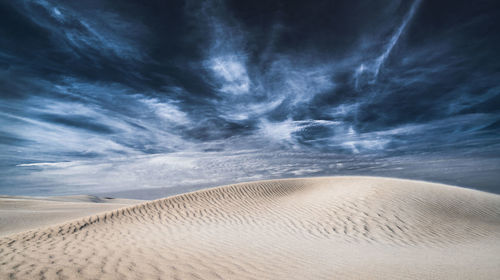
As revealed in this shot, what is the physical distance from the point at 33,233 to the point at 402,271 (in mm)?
11082

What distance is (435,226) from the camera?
9234mm

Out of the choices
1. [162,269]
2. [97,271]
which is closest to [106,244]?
[97,271]

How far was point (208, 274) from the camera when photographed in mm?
4203

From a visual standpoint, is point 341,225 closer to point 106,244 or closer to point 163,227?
point 163,227

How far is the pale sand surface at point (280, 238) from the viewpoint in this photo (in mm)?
4453

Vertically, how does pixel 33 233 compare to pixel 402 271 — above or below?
above

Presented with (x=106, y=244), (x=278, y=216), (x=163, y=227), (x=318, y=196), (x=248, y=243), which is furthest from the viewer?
(x=318, y=196)

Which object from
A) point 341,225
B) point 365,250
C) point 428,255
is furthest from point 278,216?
point 428,255

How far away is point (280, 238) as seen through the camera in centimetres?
755

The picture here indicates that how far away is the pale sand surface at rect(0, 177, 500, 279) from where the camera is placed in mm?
4453

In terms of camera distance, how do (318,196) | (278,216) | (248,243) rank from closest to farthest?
(248,243), (278,216), (318,196)

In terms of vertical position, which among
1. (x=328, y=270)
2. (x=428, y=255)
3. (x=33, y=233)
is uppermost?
(x=33, y=233)

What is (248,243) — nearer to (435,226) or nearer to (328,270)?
(328,270)

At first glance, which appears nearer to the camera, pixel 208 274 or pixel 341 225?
pixel 208 274
